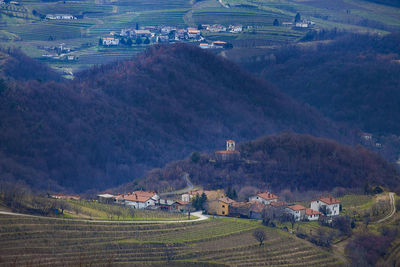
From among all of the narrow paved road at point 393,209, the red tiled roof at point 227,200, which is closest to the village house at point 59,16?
the red tiled roof at point 227,200

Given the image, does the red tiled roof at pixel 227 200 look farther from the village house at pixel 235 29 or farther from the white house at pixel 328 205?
the village house at pixel 235 29

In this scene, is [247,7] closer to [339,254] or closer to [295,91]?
[295,91]

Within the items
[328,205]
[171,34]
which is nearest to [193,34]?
[171,34]

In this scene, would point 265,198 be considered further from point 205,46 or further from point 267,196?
point 205,46

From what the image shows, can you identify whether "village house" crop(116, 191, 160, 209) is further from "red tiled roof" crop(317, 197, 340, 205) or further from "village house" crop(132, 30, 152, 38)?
"village house" crop(132, 30, 152, 38)

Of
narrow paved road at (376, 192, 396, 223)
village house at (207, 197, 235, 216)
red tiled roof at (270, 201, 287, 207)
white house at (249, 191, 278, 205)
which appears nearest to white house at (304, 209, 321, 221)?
red tiled roof at (270, 201, 287, 207)

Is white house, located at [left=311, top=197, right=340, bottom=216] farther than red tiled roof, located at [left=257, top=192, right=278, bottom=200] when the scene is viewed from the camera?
No
